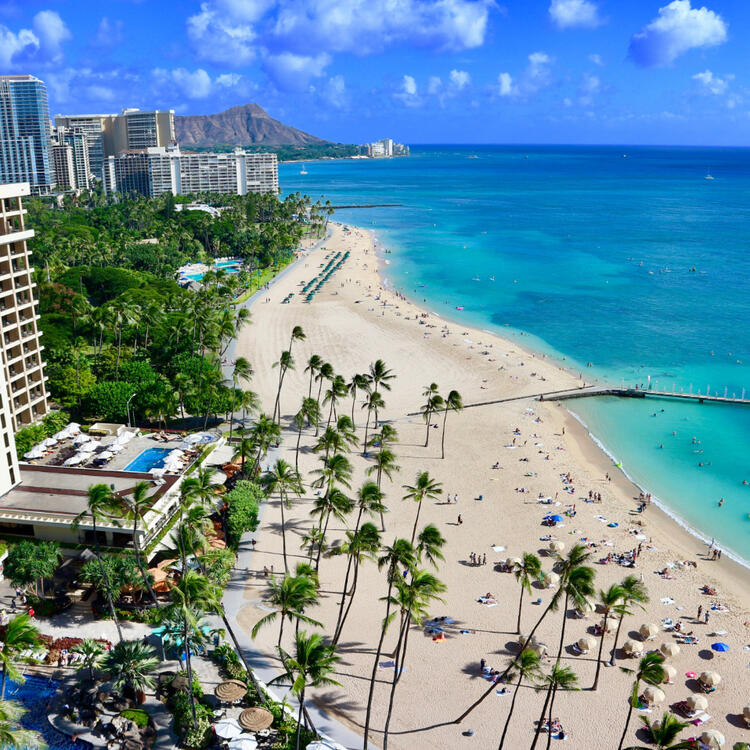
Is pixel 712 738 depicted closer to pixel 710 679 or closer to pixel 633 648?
pixel 710 679

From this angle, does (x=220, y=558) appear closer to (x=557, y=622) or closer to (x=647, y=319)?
(x=557, y=622)

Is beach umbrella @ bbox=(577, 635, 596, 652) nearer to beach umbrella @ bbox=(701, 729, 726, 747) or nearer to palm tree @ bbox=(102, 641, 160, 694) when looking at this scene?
beach umbrella @ bbox=(701, 729, 726, 747)

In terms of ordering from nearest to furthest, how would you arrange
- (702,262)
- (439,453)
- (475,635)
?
(475,635)
(439,453)
(702,262)

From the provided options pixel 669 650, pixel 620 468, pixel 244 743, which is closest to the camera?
pixel 244 743

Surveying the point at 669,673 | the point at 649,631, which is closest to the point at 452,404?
the point at 649,631

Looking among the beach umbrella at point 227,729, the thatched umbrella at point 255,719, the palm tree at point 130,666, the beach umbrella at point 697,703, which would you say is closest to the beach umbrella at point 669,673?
the beach umbrella at point 697,703

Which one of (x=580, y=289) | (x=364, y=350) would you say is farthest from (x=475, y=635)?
(x=580, y=289)
